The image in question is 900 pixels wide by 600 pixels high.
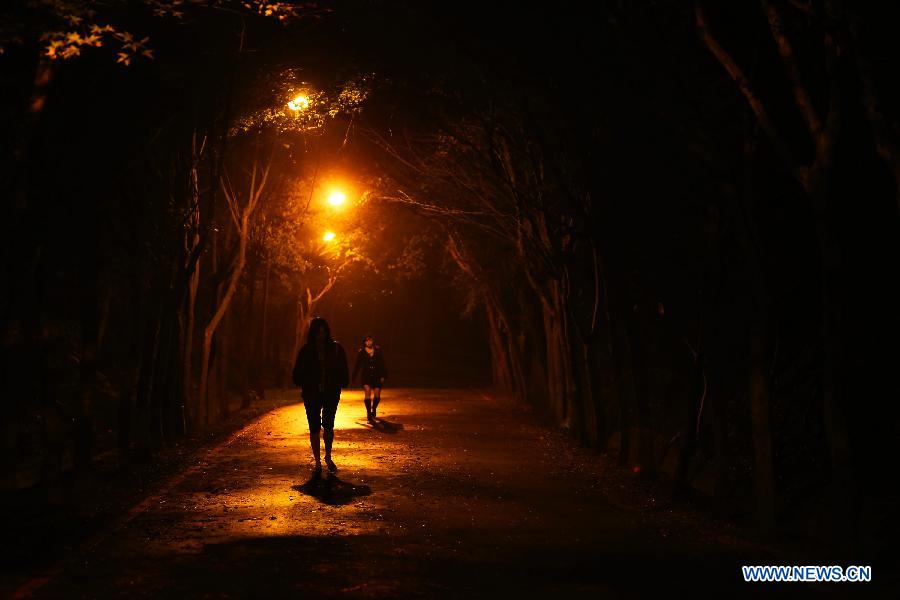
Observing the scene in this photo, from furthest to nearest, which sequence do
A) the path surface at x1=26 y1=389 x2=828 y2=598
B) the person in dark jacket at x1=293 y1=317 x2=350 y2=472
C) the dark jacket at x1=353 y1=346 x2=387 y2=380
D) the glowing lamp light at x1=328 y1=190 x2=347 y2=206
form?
the glowing lamp light at x1=328 y1=190 x2=347 y2=206, the dark jacket at x1=353 y1=346 x2=387 y2=380, the person in dark jacket at x1=293 y1=317 x2=350 y2=472, the path surface at x1=26 y1=389 x2=828 y2=598

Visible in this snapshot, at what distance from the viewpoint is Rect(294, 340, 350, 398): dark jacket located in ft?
46.1

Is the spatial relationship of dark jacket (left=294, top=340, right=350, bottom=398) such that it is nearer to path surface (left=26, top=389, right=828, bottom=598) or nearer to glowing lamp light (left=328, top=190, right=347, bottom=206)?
path surface (left=26, top=389, right=828, bottom=598)

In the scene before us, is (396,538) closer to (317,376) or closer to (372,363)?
(317,376)

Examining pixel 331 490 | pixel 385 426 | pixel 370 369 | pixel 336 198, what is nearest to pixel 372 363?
pixel 370 369

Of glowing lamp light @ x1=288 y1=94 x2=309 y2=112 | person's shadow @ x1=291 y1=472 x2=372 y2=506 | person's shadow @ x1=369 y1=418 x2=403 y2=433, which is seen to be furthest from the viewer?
person's shadow @ x1=369 y1=418 x2=403 y2=433

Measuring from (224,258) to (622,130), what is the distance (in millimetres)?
10773

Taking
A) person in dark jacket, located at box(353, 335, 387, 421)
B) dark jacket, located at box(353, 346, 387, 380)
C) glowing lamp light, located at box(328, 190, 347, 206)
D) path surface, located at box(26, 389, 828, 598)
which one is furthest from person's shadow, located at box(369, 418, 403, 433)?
glowing lamp light, located at box(328, 190, 347, 206)

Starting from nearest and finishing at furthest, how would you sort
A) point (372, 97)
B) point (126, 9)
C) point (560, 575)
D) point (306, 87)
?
1. point (560, 575)
2. point (126, 9)
3. point (306, 87)
4. point (372, 97)

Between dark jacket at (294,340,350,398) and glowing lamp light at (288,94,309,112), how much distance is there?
251 inches

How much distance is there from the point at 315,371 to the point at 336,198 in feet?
48.0

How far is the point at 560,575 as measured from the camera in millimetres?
7836

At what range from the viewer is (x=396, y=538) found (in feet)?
30.3

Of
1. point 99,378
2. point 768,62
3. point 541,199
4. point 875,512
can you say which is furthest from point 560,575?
point 99,378

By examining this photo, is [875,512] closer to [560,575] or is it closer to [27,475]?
[560,575]
